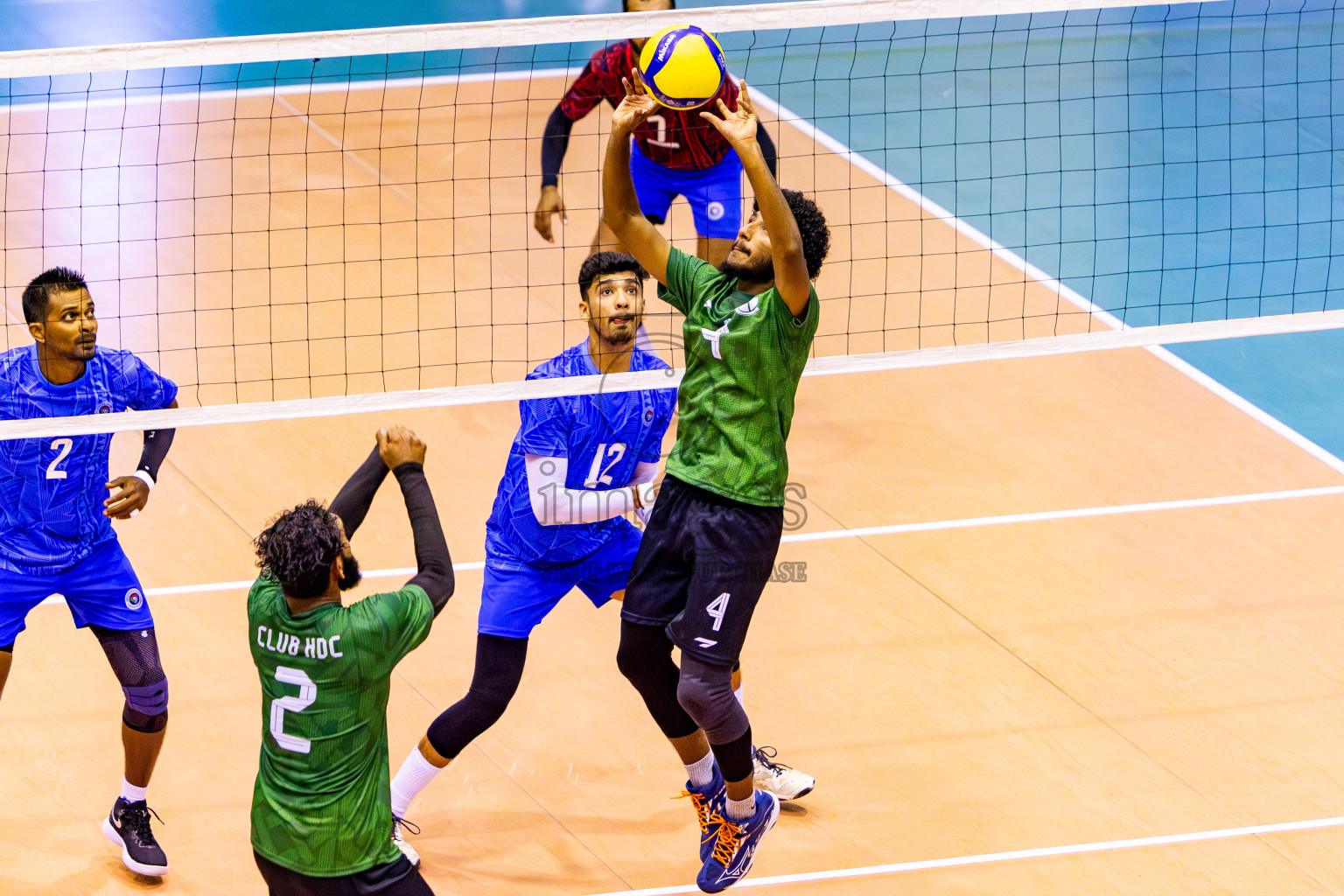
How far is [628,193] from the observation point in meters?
5.03

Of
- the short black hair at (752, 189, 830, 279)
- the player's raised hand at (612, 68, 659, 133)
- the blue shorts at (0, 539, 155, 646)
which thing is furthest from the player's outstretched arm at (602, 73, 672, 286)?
the blue shorts at (0, 539, 155, 646)

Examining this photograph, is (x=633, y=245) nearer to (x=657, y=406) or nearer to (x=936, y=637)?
(x=657, y=406)

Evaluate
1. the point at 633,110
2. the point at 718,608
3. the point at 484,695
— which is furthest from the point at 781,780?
the point at 633,110

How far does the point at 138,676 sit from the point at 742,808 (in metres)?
2.28

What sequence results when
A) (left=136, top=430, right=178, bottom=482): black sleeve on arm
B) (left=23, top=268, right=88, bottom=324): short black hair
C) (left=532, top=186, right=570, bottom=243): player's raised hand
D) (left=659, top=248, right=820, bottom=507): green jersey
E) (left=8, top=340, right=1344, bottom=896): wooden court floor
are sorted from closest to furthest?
(left=659, top=248, right=820, bottom=507): green jersey < (left=23, top=268, right=88, bottom=324): short black hair < (left=136, top=430, right=178, bottom=482): black sleeve on arm < (left=8, top=340, right=1344, bottom=896): wooden court floor < (left=532, top=186, right=570, bottom=243): player's raised hand

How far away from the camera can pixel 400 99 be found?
13438 millimetres

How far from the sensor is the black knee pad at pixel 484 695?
581 cm

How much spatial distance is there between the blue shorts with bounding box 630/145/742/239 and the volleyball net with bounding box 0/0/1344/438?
76 mm

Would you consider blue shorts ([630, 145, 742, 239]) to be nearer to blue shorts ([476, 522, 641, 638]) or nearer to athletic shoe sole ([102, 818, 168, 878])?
blue shorts ([476, 522, 641, 638])

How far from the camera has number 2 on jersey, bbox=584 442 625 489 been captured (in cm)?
595

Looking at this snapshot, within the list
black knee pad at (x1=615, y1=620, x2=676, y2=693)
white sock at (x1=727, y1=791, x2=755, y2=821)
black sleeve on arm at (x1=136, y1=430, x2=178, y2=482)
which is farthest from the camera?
black sleeve on arm at (x1=136, y1=430, x2=178, y2=482)

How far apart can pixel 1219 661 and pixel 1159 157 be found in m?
6.96

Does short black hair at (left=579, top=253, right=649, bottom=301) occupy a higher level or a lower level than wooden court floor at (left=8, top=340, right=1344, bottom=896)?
higher

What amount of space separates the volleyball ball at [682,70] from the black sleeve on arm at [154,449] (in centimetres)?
244
